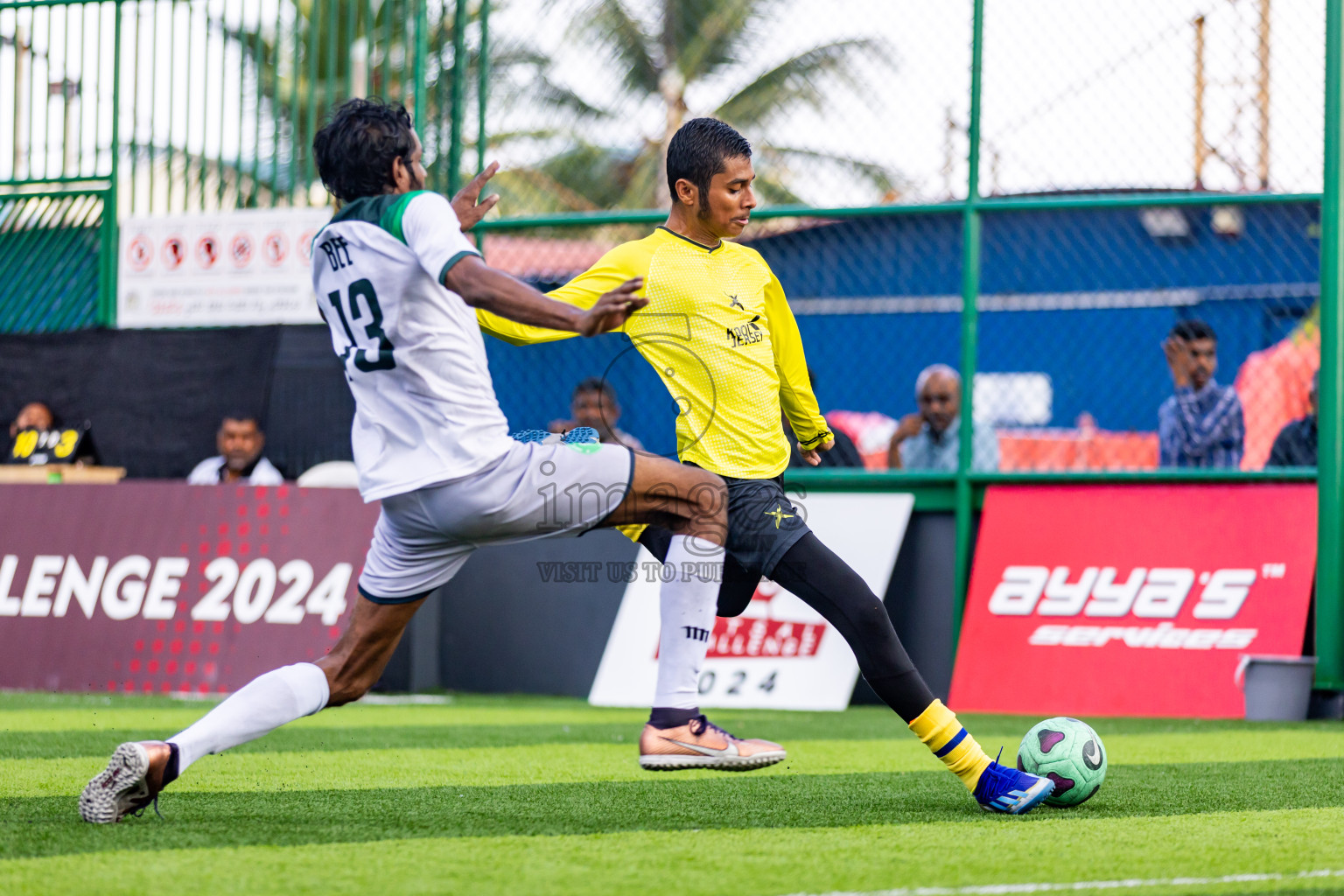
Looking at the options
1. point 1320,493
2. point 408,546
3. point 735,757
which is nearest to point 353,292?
point 408,546

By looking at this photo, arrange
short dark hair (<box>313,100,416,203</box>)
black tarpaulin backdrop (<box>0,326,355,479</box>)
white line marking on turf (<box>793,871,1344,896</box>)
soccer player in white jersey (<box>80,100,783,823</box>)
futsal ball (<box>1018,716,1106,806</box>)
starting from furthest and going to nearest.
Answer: black tarpaulin backdrop (<box>0,326,355,479</box>), futsal ball (<box>1018,716,1106,806</box>), short dark hair (<box>313,100,416,203</box>), soccer player in white jersey (<box>80,100,783,823</box>), white line marking on turf (<box>793,871,1344,896</box>)

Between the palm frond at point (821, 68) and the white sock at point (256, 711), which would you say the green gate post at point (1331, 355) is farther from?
the white sock at point (256, 711)

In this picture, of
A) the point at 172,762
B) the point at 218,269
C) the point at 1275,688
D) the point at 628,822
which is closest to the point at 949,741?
the point at 628,822

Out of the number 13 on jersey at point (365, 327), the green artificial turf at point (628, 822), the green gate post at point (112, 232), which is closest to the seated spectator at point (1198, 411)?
the green artificial turf at point (628, 822)

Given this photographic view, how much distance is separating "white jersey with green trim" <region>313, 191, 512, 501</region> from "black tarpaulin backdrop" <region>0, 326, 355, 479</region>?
258 inches

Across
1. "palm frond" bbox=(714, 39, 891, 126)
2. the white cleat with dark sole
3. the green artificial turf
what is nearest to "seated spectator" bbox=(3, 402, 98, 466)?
the green artificial turf

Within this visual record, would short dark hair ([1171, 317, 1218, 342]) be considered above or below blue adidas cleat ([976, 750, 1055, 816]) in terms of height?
above

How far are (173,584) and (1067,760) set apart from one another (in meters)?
6.62

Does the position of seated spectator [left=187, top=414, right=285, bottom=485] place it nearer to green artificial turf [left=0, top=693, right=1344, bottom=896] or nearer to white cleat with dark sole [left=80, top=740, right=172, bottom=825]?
green artificial turf [left=0, top=693, right=1344, bottom=896]

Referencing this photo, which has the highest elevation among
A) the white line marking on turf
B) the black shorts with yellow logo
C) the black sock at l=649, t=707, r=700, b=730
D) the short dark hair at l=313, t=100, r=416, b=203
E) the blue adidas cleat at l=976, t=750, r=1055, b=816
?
the short dark hair at l=313, t=100, r=416, b=203

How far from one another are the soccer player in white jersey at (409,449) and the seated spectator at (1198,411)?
5612mm

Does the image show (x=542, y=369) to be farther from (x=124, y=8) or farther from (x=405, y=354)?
(x=405, y=354)

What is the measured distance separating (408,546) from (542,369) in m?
6.29

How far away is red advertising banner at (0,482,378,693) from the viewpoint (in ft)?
31.1
